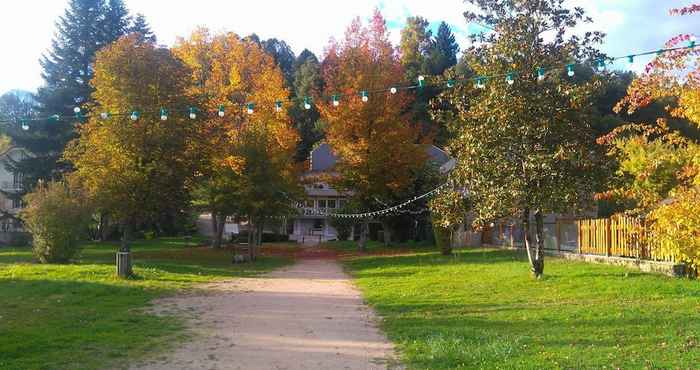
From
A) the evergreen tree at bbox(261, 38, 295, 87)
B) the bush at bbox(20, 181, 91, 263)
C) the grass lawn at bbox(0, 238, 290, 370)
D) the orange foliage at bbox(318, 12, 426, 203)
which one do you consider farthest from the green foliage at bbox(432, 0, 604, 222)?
the evergreen tree at bbox(261, 38, 295, 87)

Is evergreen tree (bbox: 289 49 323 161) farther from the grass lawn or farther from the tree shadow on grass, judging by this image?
the tree shadow on grass

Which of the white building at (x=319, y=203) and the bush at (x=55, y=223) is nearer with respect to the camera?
the bush at (x=55, y=223)

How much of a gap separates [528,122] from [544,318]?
21.1ft

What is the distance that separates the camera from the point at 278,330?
939 cm

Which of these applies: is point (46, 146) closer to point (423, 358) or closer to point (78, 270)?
point (78, 270)

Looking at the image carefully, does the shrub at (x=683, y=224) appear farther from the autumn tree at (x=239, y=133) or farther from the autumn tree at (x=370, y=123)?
the autumn tree at (x=370, y=123)

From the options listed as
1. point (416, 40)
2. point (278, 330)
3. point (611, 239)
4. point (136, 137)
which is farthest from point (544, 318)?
point (416, 40)

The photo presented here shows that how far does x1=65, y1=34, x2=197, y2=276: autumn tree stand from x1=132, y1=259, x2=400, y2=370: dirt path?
7723 millimetres

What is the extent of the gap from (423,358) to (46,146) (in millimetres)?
39357

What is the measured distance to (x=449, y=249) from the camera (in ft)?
89.5

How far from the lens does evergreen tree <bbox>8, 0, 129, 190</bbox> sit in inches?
1572

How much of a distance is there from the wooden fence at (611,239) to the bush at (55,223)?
17.1 metres

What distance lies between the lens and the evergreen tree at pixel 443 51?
60713 mm

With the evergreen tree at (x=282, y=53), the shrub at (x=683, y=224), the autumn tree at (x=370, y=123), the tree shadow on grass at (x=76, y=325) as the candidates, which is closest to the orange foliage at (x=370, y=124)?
the autumn tree at (x=370, y=123)
